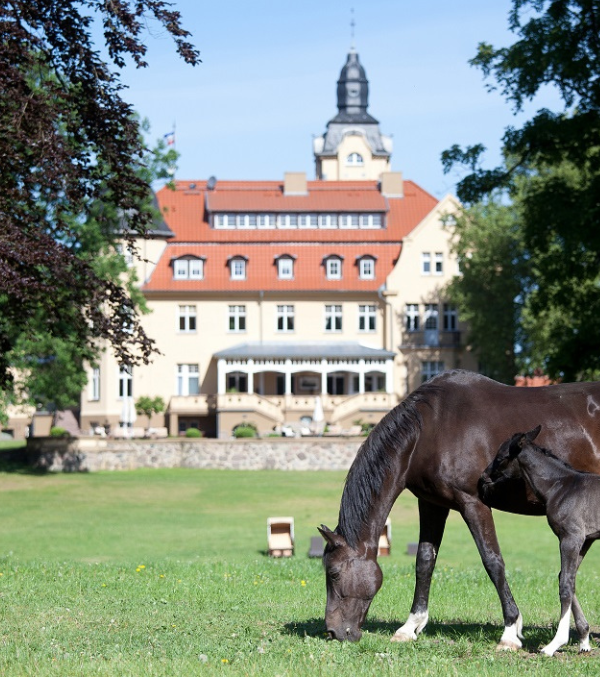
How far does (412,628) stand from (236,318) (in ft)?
195

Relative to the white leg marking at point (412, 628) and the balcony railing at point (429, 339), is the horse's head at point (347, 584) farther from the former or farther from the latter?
the balcony railing at point (429, 339)

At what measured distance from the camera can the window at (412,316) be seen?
6781cm

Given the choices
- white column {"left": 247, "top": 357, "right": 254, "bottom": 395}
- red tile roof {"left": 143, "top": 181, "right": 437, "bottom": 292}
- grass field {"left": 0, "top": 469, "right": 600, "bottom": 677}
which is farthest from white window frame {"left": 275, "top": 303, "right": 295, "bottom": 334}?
grass field {"left": 0, "top": 469, "right": 600, "bottom": 677}

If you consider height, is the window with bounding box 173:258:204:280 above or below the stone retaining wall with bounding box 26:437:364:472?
above

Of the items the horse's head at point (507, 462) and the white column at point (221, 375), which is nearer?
the horse's head at point (507, 462)

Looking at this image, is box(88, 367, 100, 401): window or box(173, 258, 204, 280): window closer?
box(88, 367, 100, 401): window

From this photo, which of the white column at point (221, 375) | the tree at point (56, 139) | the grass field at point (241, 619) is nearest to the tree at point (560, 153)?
the grass field at point (241, 619)

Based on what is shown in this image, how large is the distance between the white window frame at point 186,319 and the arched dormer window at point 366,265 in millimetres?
10288

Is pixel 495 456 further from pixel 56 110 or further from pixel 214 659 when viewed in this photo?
pixel 56 110

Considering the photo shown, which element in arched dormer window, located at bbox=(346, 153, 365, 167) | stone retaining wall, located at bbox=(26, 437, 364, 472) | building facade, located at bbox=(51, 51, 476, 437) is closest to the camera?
stone retaining wall, located at bbox=(26, 437, 364, 472)

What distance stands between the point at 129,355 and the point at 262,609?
699 centimetres

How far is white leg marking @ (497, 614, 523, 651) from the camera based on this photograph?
8.37 m

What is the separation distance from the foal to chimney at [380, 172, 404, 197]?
2645 inches

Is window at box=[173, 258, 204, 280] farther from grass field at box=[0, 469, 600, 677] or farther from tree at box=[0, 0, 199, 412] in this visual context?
tree at box=[0, 0, 199, 412]
